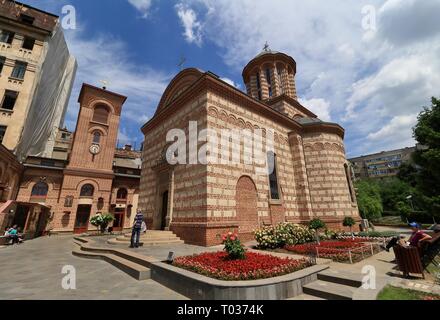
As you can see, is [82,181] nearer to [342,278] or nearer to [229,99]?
[229,99]

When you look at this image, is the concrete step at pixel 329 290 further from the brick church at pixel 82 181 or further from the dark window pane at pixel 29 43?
the dark window pane at pixel 29 43

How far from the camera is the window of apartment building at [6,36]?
75.3ft

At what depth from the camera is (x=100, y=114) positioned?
29.0 m

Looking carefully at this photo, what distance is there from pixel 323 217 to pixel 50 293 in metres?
16.4

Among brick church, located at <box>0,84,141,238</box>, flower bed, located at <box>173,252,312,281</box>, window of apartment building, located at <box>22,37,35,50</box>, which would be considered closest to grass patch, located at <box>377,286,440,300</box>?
flower bed, located at <box>173,252,312,281</box>

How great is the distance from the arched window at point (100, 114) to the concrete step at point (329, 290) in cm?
3136

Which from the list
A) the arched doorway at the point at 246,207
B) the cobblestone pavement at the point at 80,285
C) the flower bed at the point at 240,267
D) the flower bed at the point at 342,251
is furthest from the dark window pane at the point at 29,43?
the flower bed at the point at 342,251

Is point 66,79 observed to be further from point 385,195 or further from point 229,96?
point 385,195

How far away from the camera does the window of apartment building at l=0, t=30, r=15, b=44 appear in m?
22.9

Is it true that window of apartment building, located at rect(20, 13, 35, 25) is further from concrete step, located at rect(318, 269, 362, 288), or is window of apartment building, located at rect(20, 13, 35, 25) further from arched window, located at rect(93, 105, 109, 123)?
concrete step, located at rect(318, 269, 362, 288)

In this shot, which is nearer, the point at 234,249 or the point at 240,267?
the point at 240,267

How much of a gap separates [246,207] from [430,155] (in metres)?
17.0

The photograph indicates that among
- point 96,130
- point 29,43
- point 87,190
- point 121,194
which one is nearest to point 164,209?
point 87,190

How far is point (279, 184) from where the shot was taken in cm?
1493
